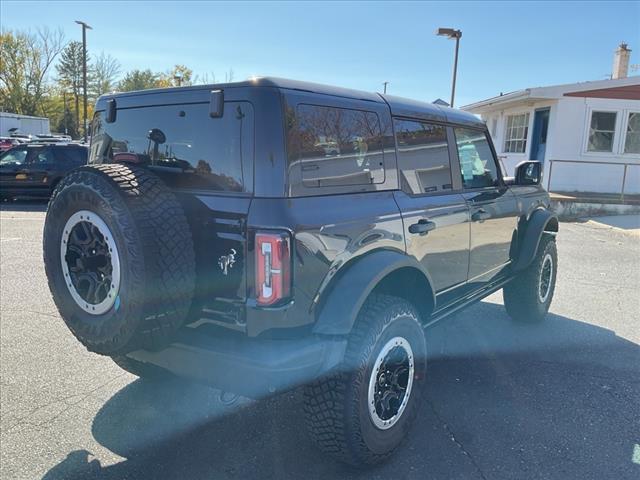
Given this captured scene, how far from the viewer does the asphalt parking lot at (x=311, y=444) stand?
282 centimetres

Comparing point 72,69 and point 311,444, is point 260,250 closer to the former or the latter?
point 311,444

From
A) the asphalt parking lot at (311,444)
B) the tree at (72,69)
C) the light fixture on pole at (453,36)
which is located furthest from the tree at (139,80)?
the asphalt parking lot at (311,444)

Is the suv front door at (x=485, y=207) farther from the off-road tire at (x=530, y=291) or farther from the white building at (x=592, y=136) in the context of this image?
the white building at (x=592, y=136)

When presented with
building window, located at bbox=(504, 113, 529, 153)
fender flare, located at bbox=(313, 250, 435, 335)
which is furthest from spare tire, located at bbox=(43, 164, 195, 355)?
building window, located at bbox=(504, 113, 529, 153)

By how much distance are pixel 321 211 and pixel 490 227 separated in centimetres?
209

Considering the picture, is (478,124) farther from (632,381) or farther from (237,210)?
(237,210)

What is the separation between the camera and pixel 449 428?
10.6 feet

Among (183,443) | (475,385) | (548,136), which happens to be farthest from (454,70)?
(183,443)

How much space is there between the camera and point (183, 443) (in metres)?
3.05

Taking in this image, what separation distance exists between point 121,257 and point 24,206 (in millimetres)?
13486

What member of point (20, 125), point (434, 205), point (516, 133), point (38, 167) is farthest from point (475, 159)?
point (20, 125)

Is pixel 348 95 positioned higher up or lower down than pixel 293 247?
higher up

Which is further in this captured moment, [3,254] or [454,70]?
[454,70]

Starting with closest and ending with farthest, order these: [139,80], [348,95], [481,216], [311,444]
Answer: [348,95]
[311,444]
[481,216]
[139,80]
